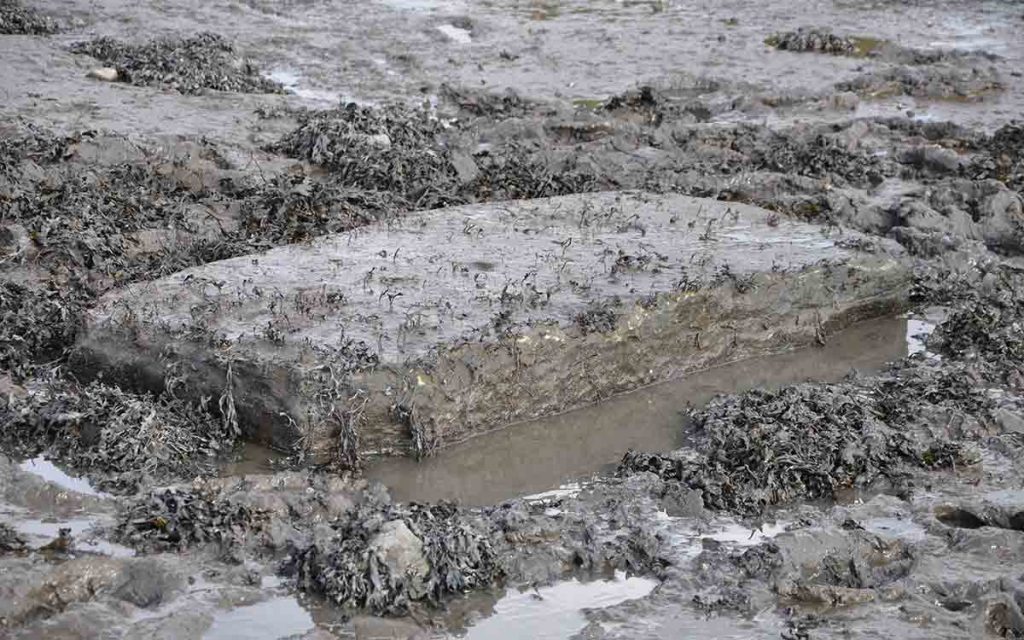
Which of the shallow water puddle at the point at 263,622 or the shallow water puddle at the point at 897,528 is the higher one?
the shallow water puddle at the point at 263,622

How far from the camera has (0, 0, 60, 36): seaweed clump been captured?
1333 cm

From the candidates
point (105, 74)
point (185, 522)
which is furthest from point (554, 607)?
point (105, 74)

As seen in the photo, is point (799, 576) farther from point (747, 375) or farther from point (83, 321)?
point (83, 321)

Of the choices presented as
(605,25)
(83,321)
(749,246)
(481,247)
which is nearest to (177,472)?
(83,321)

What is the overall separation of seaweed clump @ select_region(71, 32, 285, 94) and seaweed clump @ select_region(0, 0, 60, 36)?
81 centimetres

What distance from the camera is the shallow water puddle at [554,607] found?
5.14 m

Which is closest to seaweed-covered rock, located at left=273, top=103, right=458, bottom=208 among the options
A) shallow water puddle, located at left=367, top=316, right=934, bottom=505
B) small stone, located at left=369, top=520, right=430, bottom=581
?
shallow water puddle, located at left=367, top=316, right=934, bottom=505

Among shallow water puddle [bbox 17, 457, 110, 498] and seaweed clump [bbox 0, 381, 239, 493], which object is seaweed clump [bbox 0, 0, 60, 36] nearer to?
seaweed clump [bbox 0, 381, 239, 493]

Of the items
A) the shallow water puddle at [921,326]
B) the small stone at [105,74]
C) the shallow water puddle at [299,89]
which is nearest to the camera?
the shallow water puddle at [921,326]

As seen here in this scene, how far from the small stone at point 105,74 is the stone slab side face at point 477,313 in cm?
475

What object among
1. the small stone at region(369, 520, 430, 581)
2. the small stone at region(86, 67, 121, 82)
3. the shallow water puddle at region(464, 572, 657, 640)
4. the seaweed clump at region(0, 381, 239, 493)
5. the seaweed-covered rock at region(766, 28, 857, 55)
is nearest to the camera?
the shallow water puddle at region(464, 572, 657, 640)

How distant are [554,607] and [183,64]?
835cm

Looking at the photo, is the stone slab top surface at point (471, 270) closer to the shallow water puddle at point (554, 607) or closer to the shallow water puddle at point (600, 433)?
the shallow water puddle at point (600, 433)

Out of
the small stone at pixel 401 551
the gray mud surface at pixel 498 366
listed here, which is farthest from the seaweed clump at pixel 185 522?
the small stone at pixel 401 551
